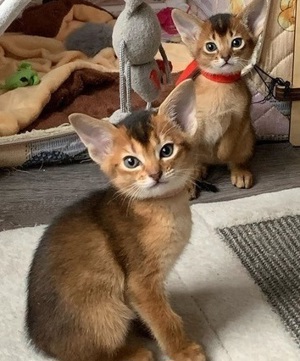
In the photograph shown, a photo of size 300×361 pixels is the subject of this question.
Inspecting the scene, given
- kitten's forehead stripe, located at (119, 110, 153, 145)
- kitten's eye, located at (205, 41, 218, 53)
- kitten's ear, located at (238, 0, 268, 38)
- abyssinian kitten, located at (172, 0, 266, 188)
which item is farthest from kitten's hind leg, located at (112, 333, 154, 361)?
kitten's ear, located at (238, 0, 268, 38)

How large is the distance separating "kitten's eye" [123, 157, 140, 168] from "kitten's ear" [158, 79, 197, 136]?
0.38 feet

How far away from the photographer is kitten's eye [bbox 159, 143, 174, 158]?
147 cm

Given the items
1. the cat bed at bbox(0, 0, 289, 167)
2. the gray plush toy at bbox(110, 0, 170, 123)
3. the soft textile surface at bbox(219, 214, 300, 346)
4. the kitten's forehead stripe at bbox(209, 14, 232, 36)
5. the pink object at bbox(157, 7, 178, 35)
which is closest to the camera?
the soft textile surface at bbox(219, 214, 300, 346)

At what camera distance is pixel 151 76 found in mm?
2047

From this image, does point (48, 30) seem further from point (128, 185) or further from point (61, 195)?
point (128, 185)

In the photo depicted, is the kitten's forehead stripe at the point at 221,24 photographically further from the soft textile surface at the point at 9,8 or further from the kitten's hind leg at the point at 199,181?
the soft textile surface at the point at 9,8

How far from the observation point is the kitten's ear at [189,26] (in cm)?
215

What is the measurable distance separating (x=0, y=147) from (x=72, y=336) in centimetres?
99

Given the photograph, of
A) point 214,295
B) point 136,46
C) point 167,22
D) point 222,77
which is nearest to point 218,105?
point 222,77

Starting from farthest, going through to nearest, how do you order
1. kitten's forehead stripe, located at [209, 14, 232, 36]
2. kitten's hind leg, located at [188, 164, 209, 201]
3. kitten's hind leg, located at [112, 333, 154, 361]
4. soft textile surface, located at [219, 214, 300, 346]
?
1. kitten's hind leg, located at [188, 164, 209, 201]
2. kitten's forehead stripe, located at [209, 14, 232, 36]
3. soft textile surface, located at [219, 214, 300, 346]
4. kitten's hind leg, located at [112, 333, 154, 361]

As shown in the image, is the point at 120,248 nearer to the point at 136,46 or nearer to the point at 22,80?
the point at 136,46

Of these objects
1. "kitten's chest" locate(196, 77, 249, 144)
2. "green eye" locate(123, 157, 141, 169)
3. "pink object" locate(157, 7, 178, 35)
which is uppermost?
"green eye" locate(123, 157, 141, 169)

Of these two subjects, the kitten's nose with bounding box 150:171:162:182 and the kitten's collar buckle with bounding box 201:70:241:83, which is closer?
the kitten's nose with bounding box 150:171:162:182

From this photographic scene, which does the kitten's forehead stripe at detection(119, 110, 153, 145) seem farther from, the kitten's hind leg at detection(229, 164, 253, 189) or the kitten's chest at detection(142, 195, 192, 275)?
the kitten's hind leg at detection(229, 164, 253, 189)
